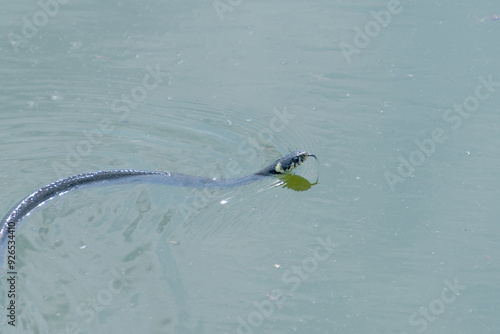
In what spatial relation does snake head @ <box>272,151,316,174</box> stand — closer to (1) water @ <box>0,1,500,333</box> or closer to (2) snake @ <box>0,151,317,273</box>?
(2) snake @ <box>0,151,317,273</box>

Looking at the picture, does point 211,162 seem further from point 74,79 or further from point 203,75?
point 74,79

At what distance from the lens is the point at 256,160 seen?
5863 millimetres

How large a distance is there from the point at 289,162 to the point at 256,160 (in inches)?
12.7

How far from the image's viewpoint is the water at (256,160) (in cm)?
448

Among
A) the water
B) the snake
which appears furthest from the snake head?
the water

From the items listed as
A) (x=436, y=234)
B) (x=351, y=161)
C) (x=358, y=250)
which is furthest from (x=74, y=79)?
(x=436, y=234)

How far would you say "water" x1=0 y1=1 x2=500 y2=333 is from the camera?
4480 millimetres

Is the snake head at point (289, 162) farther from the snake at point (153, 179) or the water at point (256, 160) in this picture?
the water at point (256, 160)

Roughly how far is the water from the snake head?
0.56ft

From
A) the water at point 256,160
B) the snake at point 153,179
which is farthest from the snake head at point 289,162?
the water at point 256,160

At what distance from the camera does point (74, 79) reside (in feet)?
21.6

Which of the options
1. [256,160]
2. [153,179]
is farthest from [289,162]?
[153,179]

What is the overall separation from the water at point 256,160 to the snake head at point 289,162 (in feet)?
0.56

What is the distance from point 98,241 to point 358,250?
2021 mm
